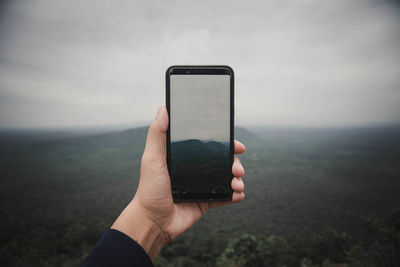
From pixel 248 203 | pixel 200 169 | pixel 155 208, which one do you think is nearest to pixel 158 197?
pixel 155 208

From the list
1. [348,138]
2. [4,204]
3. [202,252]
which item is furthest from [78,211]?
[348,138]

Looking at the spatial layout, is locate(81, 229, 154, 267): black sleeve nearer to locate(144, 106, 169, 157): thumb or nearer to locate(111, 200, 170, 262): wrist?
locate(111, 200, 170, 262): wrist

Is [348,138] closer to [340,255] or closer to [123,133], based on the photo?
[340,255]

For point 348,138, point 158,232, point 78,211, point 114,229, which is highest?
point 114,229

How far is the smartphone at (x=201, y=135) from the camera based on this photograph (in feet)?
4.34

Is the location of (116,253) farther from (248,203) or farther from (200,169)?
(248,203)

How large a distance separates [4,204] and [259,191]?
986 inches

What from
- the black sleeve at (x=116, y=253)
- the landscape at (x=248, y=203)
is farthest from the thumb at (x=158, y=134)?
the landscape at (x=248, y=203)

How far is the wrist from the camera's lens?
1079 mm

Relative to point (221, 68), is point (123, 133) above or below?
below

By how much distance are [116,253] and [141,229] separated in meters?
0.22

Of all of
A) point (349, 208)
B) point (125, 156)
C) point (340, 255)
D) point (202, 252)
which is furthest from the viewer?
point (125, 156)

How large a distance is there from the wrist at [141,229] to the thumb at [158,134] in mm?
392

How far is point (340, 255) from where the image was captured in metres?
8.38
